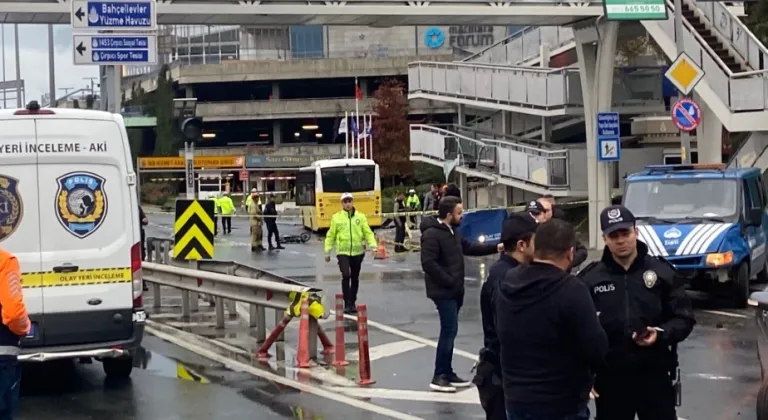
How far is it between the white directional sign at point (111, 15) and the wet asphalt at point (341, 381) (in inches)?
183

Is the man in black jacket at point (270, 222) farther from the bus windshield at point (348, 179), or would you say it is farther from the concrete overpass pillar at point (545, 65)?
the concrete overpass pillar at point (545, 65)

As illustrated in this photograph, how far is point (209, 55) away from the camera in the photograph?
99.2 metres

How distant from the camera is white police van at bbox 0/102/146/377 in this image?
10500 mm

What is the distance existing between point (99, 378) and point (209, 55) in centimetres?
8932

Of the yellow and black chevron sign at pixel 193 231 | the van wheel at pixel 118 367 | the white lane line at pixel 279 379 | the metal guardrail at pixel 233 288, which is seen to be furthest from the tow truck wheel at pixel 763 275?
the van wheel at pixel 118 367

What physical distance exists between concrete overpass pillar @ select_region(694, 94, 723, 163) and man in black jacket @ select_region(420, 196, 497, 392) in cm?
1778

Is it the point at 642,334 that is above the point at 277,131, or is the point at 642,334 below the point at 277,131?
below

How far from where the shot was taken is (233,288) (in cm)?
1424

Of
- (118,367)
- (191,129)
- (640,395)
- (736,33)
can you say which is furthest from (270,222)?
(640,395)

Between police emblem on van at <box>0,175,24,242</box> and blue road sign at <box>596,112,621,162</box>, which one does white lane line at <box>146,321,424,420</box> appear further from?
blue road sign at <box>596,112,621,162</box>

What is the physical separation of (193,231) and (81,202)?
22.7ft

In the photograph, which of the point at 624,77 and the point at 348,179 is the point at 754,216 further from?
the point at 348,179

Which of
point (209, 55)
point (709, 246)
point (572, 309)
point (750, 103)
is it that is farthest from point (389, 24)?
point (209, 55)

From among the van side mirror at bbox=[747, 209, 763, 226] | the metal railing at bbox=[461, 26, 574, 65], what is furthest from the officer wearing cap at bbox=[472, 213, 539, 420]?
the metal railing at bbox=[461, 26, 574, 65]
